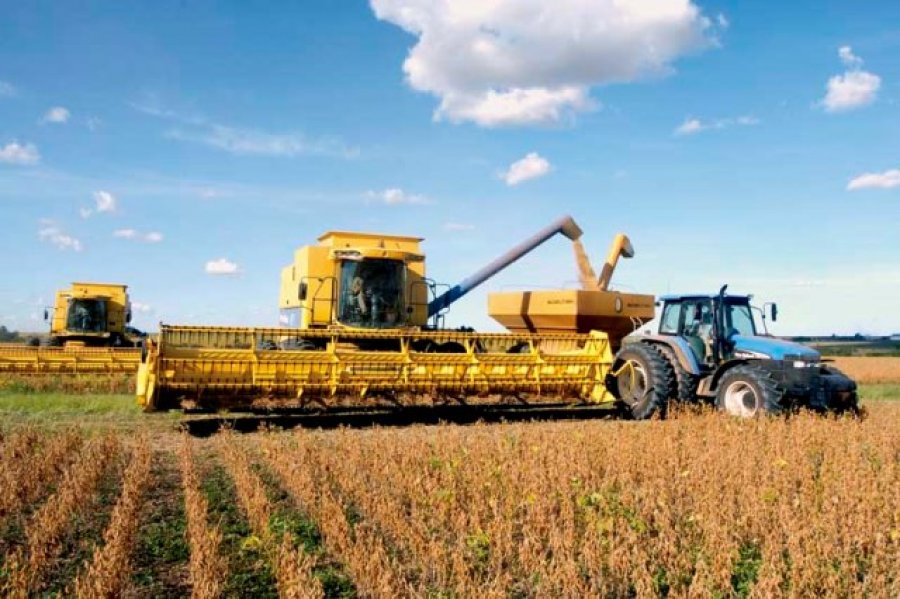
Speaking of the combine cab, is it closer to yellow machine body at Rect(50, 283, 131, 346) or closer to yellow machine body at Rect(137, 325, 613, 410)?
yellow machine body at Rect(50, 283, 131, 346)

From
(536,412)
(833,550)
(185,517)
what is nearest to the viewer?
(833,550)

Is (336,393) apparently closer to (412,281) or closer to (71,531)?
(412,281)

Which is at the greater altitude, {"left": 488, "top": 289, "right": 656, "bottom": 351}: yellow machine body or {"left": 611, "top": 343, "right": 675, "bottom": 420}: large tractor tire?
{"left": 488, "top": 289, "right": 656, "bottom": 351}: yellow machine body

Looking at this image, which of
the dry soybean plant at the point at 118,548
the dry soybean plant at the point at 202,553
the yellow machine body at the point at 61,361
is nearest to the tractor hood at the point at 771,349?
the dry soybean plant at the point at 202,553

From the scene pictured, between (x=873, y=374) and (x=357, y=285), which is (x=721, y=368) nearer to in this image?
(x=357, y=285)

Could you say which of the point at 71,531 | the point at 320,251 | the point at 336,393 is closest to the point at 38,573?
the point at 71,531

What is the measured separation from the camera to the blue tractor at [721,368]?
9570 millimetres

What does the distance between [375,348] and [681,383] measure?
428 cm

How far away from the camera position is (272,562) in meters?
4.08

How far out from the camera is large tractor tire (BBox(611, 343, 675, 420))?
10.6 meters

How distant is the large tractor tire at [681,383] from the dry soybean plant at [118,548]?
7002mm

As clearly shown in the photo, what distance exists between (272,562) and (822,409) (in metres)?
8.03

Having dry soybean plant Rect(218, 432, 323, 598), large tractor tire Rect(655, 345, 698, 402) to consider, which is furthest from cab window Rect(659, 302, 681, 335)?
dry soybean plant Rect(218, 432, 323, 598)

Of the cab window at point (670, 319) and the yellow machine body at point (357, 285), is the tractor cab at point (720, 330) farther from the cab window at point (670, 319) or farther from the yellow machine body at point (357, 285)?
the yellow machine body at point (357, 285)
